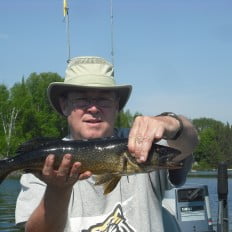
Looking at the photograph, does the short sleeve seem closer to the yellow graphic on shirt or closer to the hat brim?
the yellow graphic on shirt

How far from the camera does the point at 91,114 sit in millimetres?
4574

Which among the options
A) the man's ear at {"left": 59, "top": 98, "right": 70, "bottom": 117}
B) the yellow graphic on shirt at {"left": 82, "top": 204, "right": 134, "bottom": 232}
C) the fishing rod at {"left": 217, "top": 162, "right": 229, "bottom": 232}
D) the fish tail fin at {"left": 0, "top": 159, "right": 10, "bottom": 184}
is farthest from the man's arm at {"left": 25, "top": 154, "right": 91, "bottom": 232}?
the fishing rod at {"left": 217, "top": 162, "right": 229, "bottom": 232}

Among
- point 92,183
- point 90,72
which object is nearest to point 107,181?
point 92,183

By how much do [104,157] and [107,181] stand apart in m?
0.20

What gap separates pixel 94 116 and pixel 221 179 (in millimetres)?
3908

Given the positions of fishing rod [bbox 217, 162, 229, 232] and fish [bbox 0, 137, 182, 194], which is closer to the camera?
fish [bbox 0, 137, 182, 194]

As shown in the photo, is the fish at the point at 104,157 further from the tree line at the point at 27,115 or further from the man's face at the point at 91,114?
the tree line at the point at 27,115

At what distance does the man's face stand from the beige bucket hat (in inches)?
3.2

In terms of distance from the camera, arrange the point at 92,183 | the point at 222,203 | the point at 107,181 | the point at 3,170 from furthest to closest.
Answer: the point at 222,203, the point at 3,170, the point at 92,183, the point at 107,181

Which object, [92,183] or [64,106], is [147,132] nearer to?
[92,183]

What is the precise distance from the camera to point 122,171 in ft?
14.0

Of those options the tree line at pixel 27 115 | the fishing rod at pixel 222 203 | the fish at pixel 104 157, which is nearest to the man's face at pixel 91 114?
the fish at pixel 104 157

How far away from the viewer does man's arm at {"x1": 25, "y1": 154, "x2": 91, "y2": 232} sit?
4117 mm

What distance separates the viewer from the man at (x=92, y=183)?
421 centimetres
